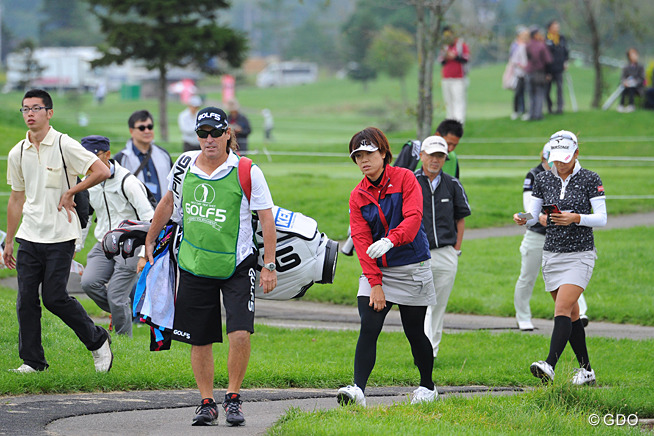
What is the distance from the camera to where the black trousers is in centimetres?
726

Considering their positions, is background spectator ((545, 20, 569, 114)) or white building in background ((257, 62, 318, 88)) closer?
background spectator ((545, 20, 569, 114))

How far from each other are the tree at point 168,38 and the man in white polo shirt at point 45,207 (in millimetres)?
23879

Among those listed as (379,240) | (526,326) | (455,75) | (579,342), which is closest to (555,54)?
(455,75)

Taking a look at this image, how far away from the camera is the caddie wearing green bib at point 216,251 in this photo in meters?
6.12

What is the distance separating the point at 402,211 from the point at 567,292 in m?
1.96

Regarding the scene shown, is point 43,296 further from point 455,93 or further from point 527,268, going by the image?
point 455,93

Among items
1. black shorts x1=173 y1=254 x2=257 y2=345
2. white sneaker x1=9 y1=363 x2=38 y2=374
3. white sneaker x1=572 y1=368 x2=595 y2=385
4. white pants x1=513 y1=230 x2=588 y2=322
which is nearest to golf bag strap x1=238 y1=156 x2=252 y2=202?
black shorts x1=173 y1=254 x2=257 y2=345

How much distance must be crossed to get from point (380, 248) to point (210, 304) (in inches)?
46.1

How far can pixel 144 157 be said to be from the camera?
32.6ft

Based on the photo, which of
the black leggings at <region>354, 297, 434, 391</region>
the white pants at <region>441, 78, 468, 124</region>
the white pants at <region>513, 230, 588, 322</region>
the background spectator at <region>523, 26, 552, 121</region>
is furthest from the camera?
the background spectator at <region>523, 26, 552, 121</region>

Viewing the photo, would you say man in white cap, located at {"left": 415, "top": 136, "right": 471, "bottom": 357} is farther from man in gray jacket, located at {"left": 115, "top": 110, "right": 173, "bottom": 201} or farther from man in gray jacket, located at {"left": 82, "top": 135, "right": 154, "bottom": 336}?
man in gray jacket, located at {"left": 115, "top": 110, "right": 173, "bottom": 201}

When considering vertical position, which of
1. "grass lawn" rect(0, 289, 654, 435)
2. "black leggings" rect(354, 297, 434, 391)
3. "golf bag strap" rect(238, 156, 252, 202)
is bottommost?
"grass lawn" rect(0, 289, 654, 435)

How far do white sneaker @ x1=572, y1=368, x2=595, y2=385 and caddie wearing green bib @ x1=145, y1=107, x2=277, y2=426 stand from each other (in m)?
2.97

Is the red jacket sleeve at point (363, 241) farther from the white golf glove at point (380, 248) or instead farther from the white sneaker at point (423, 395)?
the white sneaker at point (423, 395)
